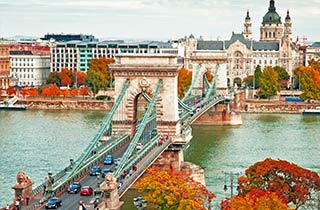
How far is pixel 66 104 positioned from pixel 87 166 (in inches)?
1920

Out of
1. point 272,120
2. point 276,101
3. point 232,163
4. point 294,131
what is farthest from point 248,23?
point 232,163

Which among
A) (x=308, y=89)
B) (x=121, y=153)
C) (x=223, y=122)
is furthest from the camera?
(x=308, y=89)

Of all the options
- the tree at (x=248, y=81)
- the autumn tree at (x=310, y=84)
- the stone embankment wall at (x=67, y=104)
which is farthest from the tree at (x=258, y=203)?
the tree at (x=248, y=81)

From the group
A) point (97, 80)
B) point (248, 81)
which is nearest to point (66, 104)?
point (97, 80)

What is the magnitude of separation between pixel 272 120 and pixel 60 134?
2146 cm

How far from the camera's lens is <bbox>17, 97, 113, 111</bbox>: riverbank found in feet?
266

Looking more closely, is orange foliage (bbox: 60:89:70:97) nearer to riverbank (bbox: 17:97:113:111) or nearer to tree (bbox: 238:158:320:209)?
riverbank (bbox: 17:97:113:111)

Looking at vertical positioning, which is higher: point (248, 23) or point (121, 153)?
point (248, 23)

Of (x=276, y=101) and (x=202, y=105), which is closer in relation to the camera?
(x=202, y=105)

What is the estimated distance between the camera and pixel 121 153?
122ft

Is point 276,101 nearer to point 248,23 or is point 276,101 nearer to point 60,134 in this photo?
point 60,134

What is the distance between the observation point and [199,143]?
54.7 metres

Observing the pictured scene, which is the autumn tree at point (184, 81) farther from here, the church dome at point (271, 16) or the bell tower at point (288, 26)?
the church dome at point (271, 16)

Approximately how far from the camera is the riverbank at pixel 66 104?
81069mm
